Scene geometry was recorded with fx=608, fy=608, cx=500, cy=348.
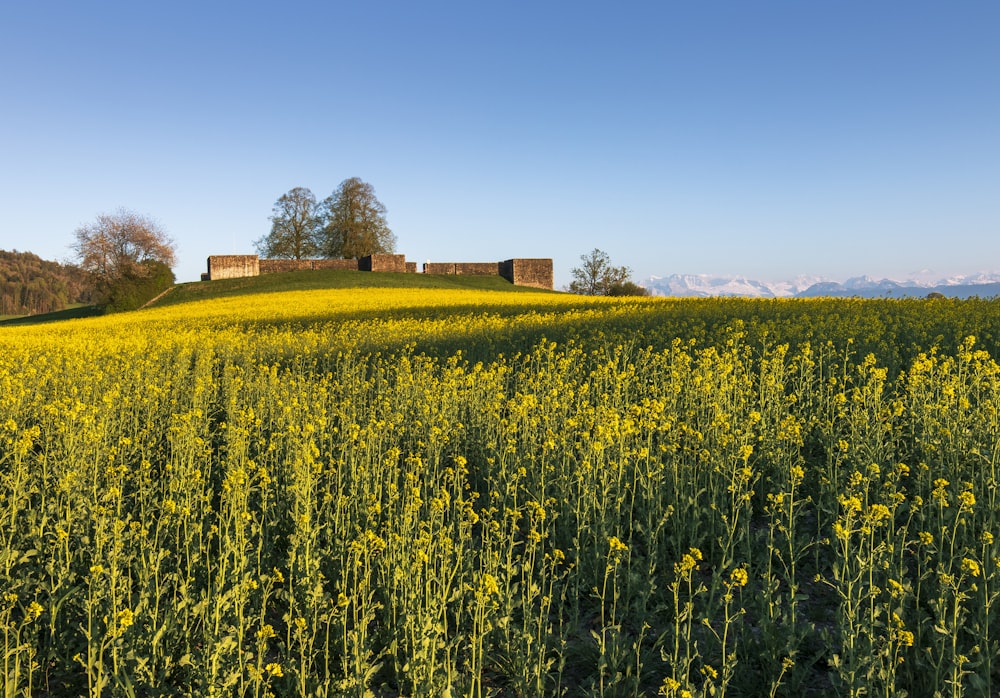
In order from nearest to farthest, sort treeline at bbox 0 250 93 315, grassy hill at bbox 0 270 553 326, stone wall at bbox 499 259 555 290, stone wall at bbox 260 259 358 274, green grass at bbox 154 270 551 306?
grassy hill at bbox 0 270 553 326 < green grass at bbox 154 270 551 306 < stone wall at bbox 260 259 358 274 < stone wall at bbox 499 259 555 290 < treeline at bbox 0 250 93 315

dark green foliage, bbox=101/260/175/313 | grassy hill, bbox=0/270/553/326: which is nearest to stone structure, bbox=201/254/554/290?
grassy hill, bbox=0/270/553/326

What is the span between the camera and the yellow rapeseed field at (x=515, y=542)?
128 inches

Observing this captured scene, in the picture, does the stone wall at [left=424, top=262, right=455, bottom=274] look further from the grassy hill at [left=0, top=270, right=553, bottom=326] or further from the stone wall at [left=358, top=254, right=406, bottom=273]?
the grassy hill at [left=0, top=270, right=553, bottom=326]

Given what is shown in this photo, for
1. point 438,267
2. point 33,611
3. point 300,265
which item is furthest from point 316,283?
point 33,611

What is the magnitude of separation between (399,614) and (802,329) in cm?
1020

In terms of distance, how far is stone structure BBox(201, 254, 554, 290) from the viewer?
5681 cm

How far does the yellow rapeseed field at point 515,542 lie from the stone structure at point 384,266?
4996cm

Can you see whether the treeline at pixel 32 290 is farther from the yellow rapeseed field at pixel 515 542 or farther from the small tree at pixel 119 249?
the yellow rapeseed field at pixel 515 542

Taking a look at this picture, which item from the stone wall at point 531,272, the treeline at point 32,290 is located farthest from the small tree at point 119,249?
the treeline at point 32,290

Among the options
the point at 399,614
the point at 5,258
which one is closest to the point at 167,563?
the point at 399,614

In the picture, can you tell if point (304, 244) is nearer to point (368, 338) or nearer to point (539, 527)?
point (368, 338)

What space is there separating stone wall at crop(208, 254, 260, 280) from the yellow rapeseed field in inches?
1975

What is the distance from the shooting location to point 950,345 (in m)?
9.77

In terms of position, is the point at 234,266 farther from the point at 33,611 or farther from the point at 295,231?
the point at 33,611
